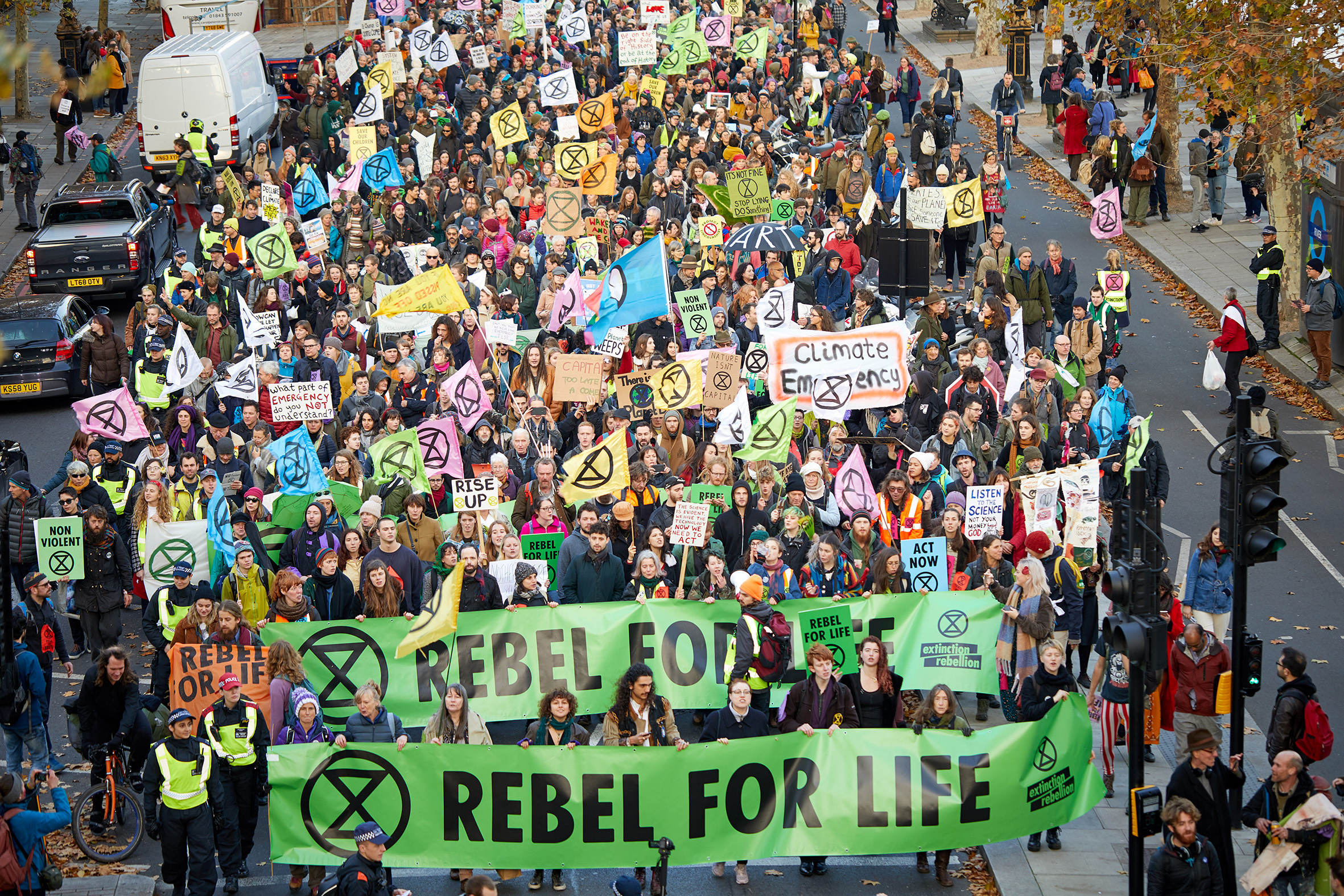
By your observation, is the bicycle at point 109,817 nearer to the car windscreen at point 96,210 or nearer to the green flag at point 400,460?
the green flag at point 400,460

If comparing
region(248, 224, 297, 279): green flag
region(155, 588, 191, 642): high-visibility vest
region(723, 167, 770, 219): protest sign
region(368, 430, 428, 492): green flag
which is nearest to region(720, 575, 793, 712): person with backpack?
region(368, 430, 428, 492): green flag

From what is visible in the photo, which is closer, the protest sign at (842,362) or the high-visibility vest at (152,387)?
the protest sign at (842,362)

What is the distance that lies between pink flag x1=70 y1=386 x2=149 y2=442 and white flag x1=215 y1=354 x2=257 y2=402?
1.09m

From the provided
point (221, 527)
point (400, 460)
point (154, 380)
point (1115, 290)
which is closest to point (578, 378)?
point (400, 460)

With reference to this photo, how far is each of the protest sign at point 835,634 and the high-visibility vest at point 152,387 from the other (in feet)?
30.8

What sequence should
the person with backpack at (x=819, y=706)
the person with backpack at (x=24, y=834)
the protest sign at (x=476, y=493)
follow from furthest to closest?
1. the protest sign at (x=476, y=493)
2. the person with backpack at (x=819, y=706)
3. the person with backpack at (x=24, y=834)

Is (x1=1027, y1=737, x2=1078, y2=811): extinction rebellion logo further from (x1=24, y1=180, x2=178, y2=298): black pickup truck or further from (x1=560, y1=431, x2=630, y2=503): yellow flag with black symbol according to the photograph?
(x1=24, y1=180, x2=178, y2=298): black pickup truck

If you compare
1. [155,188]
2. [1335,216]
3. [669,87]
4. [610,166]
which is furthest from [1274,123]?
[155,188]

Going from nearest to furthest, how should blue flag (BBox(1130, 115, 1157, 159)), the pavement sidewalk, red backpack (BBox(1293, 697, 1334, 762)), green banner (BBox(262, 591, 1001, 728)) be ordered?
1. red backpack (BBox(1293, 697, 1334, 762))
2. green banner (BBox(262, 591, 1001, 728))
3. the pavement sidewalk
4. blue flag (BBox(1130, 115, 1157, 159))

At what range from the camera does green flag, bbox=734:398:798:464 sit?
53.9 ft

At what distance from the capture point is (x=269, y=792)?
12.5m

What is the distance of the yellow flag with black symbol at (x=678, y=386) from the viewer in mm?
18297

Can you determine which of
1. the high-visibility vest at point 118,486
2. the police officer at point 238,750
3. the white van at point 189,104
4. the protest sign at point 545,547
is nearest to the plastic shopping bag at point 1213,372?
the protest sign at point 545,547

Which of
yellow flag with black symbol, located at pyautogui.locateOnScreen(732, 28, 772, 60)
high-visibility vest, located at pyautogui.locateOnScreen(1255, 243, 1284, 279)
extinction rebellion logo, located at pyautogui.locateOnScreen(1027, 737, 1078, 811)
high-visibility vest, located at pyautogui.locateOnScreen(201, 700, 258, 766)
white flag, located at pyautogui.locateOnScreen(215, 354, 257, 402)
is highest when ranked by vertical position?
yellow flag with black symbol, located at pyautogui.locateOnScreen(732, 28, 772, 60)
